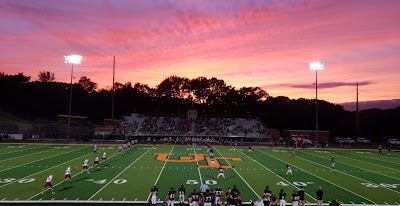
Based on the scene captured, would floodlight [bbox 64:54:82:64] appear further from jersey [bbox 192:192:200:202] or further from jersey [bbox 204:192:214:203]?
jersey [bbox 204:192:214:203]

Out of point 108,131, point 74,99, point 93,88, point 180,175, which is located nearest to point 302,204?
point 180,175

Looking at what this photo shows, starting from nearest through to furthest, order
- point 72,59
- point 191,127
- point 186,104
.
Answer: point 72,59 → point 191,127 → point 186,104

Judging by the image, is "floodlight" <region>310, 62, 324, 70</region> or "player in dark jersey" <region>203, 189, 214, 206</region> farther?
"floodlight" <region>310, 62, 324, 70</region>

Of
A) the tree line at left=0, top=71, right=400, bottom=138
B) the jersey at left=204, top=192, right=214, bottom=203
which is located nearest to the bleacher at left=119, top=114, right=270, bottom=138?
the tree line at left=0, top=71, right=400, bottom=138

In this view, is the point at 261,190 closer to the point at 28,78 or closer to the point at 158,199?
the point at 158,199

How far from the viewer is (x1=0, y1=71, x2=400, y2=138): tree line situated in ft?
290

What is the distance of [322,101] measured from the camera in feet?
339

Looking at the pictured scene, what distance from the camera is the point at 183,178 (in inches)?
902

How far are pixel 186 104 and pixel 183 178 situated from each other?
70668mm

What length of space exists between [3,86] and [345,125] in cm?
8874

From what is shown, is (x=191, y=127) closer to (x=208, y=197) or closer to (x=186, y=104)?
(x=186, y=104)

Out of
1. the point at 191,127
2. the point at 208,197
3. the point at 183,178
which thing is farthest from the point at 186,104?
the point at 208,197

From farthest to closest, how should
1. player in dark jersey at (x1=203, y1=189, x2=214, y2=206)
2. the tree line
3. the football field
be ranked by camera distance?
the tree line < the football field < player in dark jersey at (x1=203, y1=189, x2=214, y2=206)

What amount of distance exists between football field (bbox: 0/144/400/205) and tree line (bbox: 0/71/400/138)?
5641 cm
